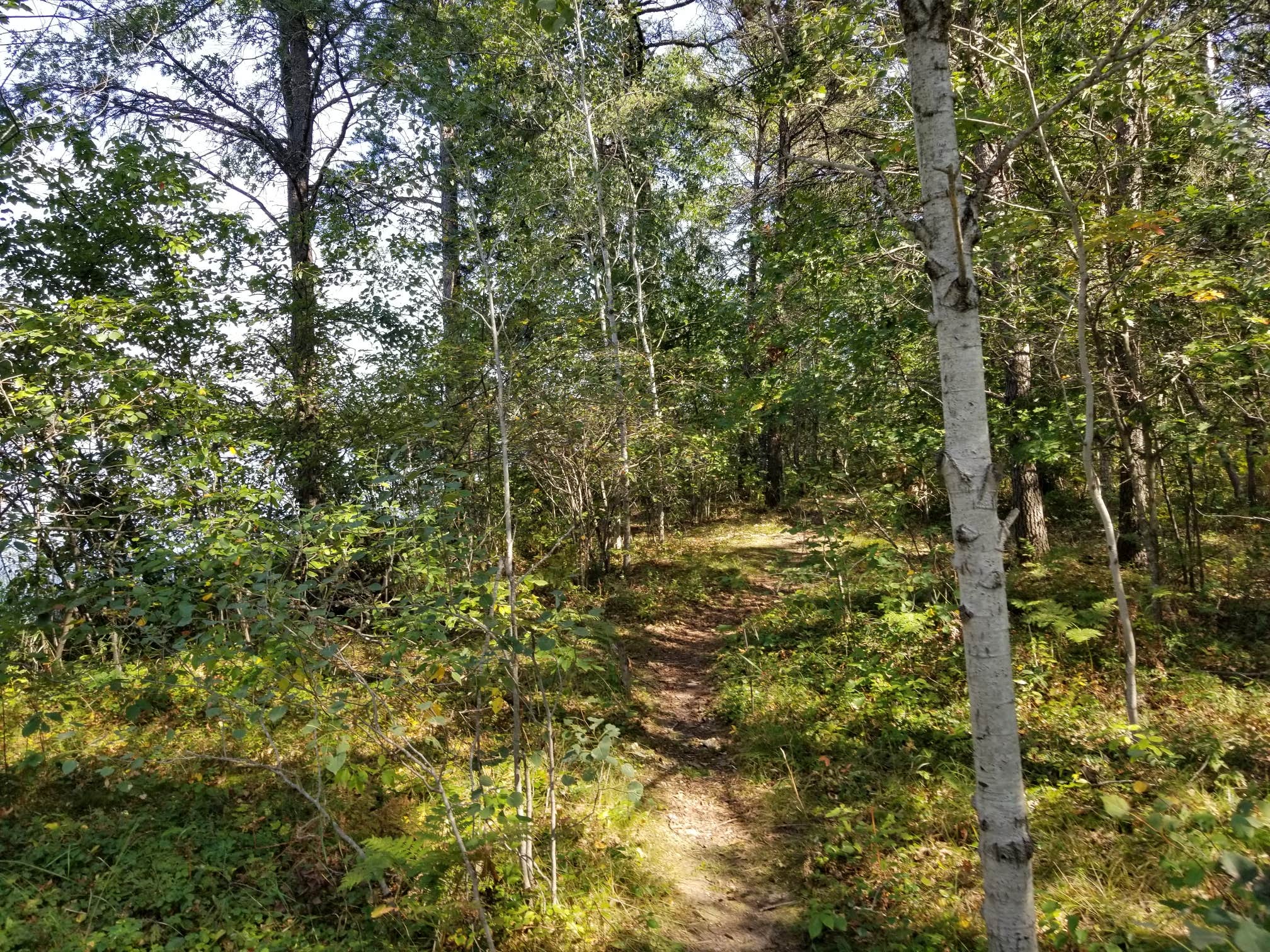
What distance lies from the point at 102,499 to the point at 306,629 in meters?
3.24

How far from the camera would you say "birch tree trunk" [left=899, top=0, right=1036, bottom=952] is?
8.90ft

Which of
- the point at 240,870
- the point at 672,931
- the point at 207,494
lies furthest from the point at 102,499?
the point at 672,931

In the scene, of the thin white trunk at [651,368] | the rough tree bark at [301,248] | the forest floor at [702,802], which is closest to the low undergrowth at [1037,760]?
the forest floor at [702,802]

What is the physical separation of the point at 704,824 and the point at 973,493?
3500 mm

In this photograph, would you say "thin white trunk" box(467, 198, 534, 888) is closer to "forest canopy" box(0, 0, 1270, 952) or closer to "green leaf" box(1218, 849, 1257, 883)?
"forest canopy" box(0, 0, 1270, 952)

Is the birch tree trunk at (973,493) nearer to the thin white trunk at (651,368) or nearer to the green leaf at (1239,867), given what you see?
the green leaf at (1239,867)

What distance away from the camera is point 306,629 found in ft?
9.66

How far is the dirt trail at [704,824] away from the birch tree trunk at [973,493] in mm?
1572

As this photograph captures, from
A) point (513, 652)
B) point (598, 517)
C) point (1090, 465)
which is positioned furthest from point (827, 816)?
point (598, 517)

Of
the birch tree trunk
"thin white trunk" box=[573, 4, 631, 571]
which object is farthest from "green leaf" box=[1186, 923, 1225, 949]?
"thin white trunk" box=[573, 4, 631, 571]

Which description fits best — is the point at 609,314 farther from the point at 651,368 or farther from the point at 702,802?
the point at 702,802

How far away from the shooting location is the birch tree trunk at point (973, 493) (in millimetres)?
2713

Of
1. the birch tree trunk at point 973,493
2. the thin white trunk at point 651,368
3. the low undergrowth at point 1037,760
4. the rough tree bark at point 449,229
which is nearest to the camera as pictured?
the birch tree trunk at point 973,493

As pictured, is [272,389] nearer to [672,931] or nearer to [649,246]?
[672,931]
